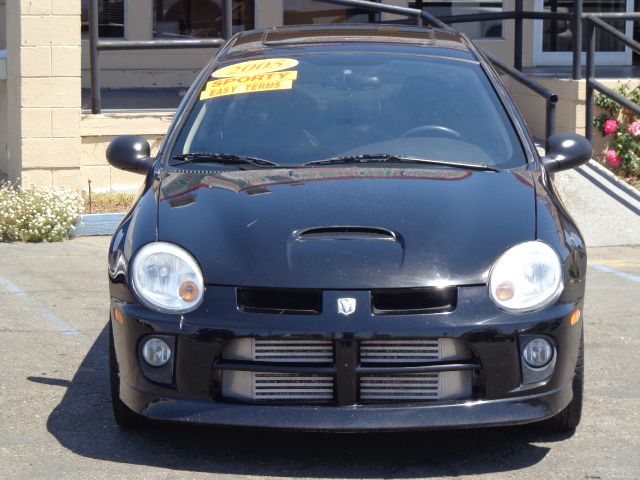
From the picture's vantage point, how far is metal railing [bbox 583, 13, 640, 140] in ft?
33.8

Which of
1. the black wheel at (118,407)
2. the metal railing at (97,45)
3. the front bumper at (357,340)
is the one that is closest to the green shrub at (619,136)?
the metal railing at (97,45)

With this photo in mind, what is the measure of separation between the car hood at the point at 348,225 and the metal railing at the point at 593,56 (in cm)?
556

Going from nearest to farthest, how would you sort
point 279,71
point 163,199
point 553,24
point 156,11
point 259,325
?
point 259,325
point 163,199
point 279,71
point 156,11
point 553,24

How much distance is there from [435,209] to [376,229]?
0.27 m

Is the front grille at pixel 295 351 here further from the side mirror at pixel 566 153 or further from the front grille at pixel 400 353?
the side mirror at pixel 566 153

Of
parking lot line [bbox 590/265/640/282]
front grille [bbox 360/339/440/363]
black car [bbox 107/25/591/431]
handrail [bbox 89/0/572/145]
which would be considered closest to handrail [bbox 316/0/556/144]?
handrail [bbox 89/0/572/145]

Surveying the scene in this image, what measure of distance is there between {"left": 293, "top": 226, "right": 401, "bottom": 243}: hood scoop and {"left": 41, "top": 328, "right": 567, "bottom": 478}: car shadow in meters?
0.80

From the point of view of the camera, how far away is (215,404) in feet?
14.3

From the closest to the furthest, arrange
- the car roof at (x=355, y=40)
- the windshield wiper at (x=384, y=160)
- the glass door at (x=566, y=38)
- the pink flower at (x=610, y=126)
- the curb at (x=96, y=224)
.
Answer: the windshield wiper at (x=384, y=160), the car roof at (x=355, y=40), the curb at (x=96, y=224), the pink flower at (x=610, y=126), the glass door at (x=566, y=38)

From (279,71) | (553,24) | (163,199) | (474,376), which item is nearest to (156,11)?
(553,24)

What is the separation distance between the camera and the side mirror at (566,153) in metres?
5.52

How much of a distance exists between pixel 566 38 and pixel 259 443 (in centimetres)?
1117

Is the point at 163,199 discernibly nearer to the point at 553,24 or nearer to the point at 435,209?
the point at 435,209

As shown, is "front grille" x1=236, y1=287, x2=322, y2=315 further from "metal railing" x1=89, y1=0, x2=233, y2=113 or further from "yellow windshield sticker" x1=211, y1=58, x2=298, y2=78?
"metal railing" x1=89, y1=0, x2=233, y2=113
